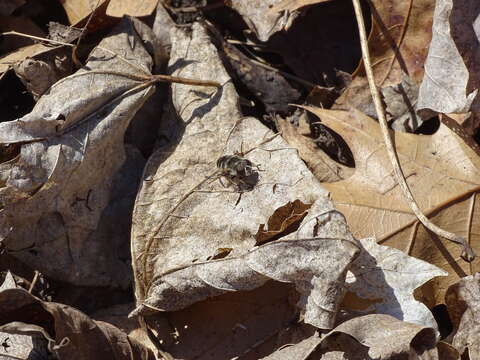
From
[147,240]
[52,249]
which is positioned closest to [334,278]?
[147,240]

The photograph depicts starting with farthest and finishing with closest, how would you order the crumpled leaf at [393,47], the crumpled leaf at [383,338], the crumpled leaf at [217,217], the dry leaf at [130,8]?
the dry leaf at [130,8] → the crumpled leaf at [393,47] → the crumpled leaf at [217,217] → the crumpled leaf at [383,338]

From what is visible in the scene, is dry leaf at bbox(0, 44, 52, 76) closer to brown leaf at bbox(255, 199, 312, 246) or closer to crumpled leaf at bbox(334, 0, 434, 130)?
brown leaf at bbox(255, 199, 312, 246)

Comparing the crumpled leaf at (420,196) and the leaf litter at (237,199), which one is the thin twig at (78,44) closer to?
→ the leaf litter at (237,199)

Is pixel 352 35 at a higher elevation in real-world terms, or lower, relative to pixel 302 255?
higher

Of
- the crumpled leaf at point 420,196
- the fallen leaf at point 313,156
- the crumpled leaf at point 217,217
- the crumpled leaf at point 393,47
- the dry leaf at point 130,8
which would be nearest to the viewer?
the crumpled leaf at point 217,217

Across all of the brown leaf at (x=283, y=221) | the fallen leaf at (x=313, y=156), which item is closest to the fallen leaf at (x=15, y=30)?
the fallen leaf at (x=313, y=156)

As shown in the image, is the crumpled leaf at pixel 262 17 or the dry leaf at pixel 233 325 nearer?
the dry leaf at pixel 233 325

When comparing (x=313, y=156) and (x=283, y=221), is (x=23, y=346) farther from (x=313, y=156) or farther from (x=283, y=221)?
(x=313, y=156)

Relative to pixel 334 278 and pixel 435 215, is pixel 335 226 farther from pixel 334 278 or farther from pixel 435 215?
pixel 435 215
